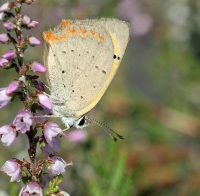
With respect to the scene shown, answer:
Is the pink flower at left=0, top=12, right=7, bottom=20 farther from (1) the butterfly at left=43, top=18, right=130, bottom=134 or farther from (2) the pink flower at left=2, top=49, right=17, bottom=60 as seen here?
(1) the butterfly at left=43, top=18, right=130, bottom=134

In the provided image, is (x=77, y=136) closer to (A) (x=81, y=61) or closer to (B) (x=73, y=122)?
(A) (x=81, y=61)

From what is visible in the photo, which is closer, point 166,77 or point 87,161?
point 87,161

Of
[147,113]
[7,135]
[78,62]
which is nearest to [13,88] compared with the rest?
[7,135]

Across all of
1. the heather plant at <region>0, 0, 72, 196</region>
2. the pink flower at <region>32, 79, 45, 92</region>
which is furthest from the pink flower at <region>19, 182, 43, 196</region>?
the pink flower at <region>32, 79, 45, 92</region>

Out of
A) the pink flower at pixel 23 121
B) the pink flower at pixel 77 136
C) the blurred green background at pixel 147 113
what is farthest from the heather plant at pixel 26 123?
the pink flower at pixel 77 136

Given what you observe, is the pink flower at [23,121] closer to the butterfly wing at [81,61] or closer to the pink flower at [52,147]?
the pink flower at [52,147]

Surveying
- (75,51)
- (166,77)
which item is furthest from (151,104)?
(75,51)

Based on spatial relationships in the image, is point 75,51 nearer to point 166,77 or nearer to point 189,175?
point 189,175
